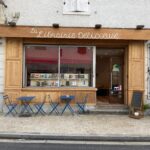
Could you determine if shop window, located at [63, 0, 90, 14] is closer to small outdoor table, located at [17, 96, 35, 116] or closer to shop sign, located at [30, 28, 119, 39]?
shop sign, located at [30, 28, 119, 39]

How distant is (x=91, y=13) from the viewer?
13797 mm

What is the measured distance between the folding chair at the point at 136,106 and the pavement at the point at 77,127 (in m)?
0.25

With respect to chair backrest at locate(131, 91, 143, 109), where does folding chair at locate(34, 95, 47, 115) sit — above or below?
below

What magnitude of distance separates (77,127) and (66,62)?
3.91m

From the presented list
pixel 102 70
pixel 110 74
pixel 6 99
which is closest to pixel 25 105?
pixel 6 99

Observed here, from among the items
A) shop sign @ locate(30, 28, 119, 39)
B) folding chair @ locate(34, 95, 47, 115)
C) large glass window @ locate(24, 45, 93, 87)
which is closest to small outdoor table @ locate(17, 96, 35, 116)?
folding chair @ locate(34, 95, 47, 115)

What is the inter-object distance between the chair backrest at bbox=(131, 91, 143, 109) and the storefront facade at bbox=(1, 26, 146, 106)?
559 millimetres

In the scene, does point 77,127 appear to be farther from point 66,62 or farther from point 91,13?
point 91,13

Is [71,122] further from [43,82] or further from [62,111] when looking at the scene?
[43,82]

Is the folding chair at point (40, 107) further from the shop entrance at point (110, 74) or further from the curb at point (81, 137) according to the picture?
the curb at point (81, 137)

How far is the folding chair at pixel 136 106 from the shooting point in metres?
12.8

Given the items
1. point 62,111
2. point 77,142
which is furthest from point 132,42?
point 77,142

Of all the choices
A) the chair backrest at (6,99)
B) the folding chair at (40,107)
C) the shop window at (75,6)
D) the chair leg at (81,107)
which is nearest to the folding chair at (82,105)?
the chair leg at (81,107)

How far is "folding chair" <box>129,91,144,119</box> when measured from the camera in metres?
12.8
